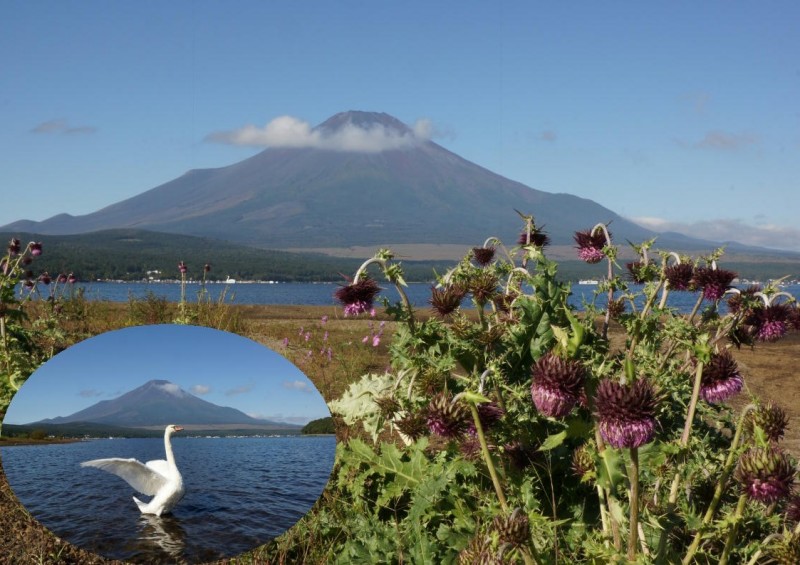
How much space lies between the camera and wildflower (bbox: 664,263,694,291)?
462cm

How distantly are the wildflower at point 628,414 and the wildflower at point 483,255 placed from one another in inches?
121

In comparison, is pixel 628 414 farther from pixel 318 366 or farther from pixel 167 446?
pixel 318 366

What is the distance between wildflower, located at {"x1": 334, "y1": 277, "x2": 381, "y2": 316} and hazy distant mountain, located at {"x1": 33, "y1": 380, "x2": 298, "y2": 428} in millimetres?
847

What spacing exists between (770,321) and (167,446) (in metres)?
3.03

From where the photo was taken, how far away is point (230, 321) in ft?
48.9

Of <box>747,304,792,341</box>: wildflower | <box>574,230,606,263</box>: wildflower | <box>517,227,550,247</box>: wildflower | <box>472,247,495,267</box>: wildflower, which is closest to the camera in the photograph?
<box>747,304,792,341</box>: wildflower

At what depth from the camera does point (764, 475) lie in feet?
10.3

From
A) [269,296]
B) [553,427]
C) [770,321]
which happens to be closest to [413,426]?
[553,427]

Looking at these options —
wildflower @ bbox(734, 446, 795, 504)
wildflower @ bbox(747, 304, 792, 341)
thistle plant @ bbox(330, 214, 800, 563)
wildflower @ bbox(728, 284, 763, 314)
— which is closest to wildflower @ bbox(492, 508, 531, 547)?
thistle plant @ bbox(330, 214, 800, 563)

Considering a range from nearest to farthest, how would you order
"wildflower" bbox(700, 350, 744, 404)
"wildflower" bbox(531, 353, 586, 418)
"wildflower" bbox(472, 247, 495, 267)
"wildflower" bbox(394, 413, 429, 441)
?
"wildflower" bbox(531, 353, 586, 418)
"wildflower" bbox(700, 350, 744, 404)
"wildflower" bbox(394, 413, 429, 441)
"wildflower" bbox(472, 247, 495, 267)

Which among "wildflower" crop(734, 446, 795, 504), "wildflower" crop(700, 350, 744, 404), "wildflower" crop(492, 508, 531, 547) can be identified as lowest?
"wildflower" crop(492, 508, 531, 547)

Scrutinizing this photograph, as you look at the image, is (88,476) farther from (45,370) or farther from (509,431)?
(509,431)

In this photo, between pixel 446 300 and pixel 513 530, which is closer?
pixel 513 530

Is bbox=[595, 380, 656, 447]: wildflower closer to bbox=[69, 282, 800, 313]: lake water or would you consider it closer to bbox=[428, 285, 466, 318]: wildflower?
bbox=[69, 282, 800, 313]: lake water
